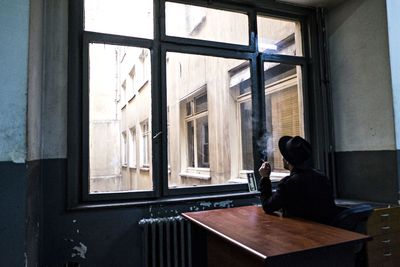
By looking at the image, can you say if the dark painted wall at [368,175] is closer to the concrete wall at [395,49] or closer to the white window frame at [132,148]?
the concrete wall at [395,49]

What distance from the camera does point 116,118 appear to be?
280cm

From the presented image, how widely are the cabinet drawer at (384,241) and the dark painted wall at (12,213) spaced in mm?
2531

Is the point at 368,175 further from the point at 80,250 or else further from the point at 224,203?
the point at 80,250

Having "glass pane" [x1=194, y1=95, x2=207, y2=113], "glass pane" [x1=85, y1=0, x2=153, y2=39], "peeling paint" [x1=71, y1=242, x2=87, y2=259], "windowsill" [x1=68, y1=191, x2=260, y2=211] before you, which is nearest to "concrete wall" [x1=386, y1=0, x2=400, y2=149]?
"windowsill" [x1=68, y1=191, x2=260, y2=211]

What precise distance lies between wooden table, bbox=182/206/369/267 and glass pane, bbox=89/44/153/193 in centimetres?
99

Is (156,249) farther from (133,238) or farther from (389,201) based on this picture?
(389,201)

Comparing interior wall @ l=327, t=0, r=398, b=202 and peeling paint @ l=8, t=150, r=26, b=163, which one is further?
interior wall @ l=327, t=0, r=398, b=202

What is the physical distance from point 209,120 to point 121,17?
1.57m

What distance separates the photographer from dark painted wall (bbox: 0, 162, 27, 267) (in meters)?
1.63

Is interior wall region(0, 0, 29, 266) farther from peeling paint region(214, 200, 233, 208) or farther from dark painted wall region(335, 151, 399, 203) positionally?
dark painted wall region(335, 151, 399, 203)

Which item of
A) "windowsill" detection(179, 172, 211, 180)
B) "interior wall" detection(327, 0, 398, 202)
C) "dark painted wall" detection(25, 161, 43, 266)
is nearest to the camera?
"dark painted wall" detection(25, 161, 43, 266)

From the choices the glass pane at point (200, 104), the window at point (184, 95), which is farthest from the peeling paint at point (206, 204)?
the glass pane at point (200, 104)

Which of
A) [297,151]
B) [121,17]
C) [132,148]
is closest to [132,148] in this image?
[132,148]

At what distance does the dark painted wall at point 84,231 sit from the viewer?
2283 millimetres
